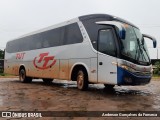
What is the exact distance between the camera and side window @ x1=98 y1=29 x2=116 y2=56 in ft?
31.7

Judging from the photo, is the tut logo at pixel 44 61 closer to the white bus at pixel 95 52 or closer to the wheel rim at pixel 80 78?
the white bus at pixel 95 52

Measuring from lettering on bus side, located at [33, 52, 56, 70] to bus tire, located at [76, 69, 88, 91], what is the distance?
8.09 feet

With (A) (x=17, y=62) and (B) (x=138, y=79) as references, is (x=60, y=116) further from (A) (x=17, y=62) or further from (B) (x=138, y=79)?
(A) (x=17, y=62)

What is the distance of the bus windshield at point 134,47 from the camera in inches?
376

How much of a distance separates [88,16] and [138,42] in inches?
97.9

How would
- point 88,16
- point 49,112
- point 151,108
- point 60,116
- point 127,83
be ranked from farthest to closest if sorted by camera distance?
point 88,16
point 127,83
point 151,108
point 49,112
point 60,116

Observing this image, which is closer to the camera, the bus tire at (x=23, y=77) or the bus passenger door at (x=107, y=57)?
the bus passenger door at (x=107, y=57)

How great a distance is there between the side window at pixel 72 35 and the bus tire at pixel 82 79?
1.38 metres

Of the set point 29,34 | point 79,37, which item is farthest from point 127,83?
point 29,34

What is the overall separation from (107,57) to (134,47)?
1125 millimetres

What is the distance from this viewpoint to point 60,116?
5.96m

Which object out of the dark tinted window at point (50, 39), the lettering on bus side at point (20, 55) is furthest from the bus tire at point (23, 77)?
the dark tinted window at point (50, 39)

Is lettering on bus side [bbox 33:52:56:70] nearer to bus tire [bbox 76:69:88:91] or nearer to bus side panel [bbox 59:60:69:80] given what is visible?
bus side panel [bbox 59:60:69:80]

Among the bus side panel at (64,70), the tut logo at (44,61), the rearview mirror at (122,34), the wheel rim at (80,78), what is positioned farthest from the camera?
the tut logo at (44,61)
